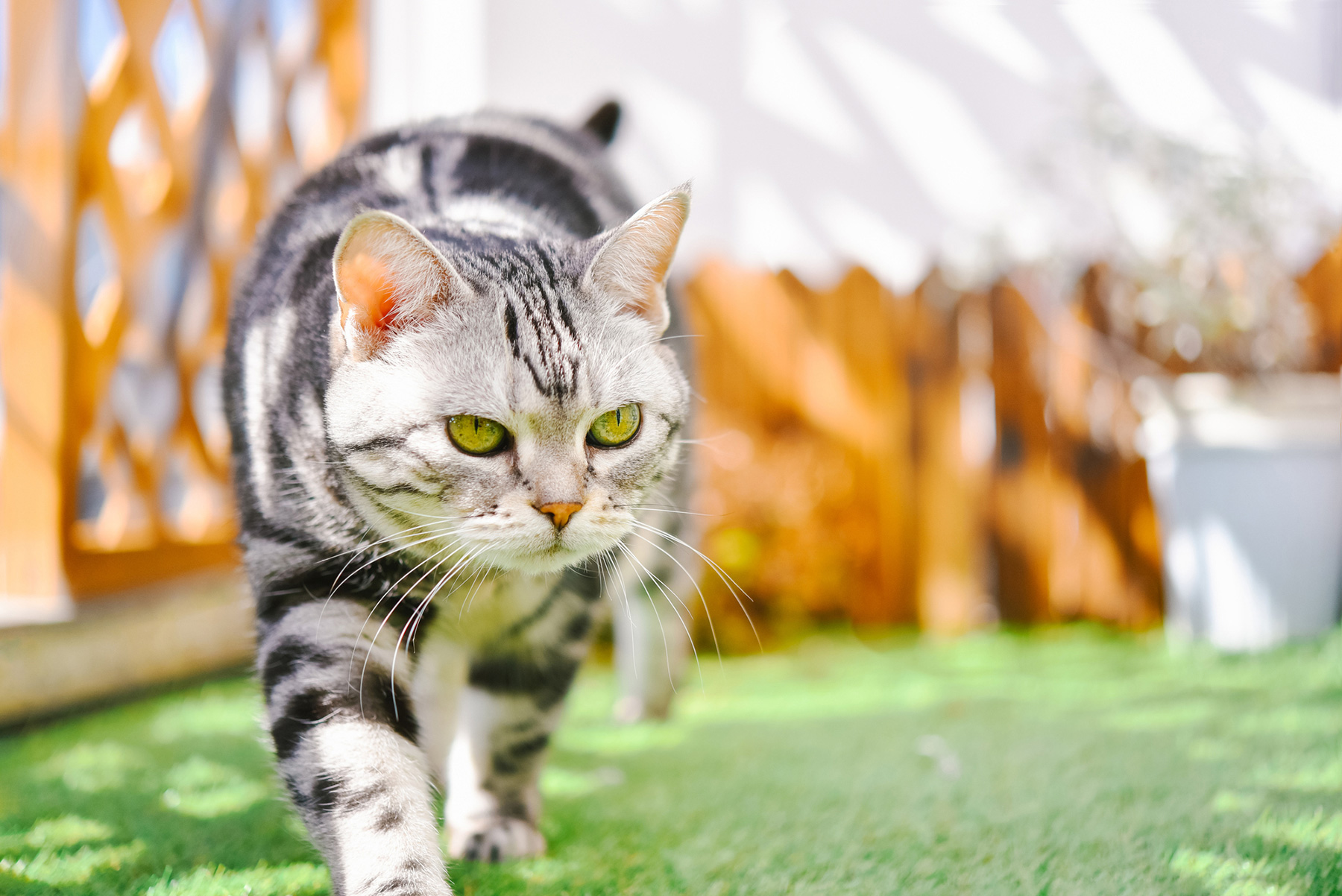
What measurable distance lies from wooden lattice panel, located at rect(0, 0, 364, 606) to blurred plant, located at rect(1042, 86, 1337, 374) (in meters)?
2.71

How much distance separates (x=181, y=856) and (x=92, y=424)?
4.06 feet

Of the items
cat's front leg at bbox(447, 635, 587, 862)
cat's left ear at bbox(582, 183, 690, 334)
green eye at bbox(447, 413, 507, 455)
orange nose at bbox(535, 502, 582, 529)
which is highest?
cat's left ear at bbox(582, 183, 690, 334)

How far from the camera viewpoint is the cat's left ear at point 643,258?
120cm

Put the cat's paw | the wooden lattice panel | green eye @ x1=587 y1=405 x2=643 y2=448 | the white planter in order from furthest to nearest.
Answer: the white planter → the wooden lattice panel → the cat's paw → green eye @ x1=587 y1=405 x2=643 y2=448

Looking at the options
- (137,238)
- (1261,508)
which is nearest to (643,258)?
(137,238)

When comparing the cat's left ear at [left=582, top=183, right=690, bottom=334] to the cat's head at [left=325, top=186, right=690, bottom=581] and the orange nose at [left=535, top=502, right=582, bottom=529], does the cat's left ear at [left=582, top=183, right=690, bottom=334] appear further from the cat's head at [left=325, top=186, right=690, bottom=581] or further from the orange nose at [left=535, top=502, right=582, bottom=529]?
the orange nose at [left=535, top=502, right=582, bottom=529]

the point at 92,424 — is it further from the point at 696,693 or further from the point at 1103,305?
the point at 1103,305

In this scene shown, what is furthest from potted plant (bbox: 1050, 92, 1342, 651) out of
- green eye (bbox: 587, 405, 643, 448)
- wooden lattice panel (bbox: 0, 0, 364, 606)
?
wooden lattice panel (bbox: 0, 0, 364, 606)

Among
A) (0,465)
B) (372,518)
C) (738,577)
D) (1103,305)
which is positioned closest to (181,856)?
(372,518)

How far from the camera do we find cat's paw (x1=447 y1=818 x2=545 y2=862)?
137 centimetres

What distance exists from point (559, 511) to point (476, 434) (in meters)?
0.14

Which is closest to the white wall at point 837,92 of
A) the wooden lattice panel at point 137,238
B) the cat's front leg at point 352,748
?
the wooden lattice panel at point 137,238

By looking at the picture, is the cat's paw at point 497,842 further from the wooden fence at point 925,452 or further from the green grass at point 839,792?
the wooden fence at point 925,452

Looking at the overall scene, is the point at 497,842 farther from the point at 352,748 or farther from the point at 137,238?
the point at 137,238
